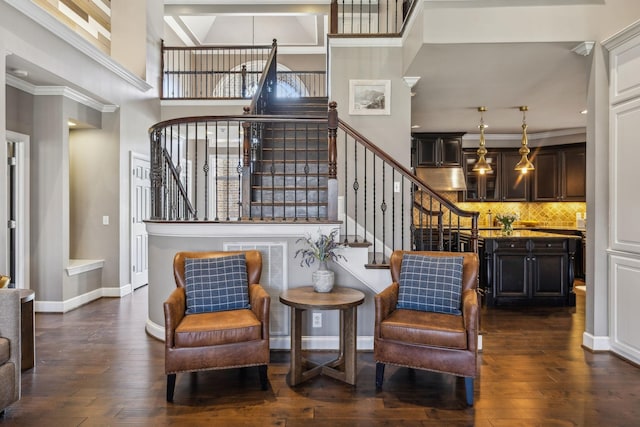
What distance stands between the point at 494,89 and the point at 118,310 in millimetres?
5336

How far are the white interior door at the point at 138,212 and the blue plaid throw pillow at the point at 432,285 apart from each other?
4375mm

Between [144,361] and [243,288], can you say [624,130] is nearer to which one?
[243,288]

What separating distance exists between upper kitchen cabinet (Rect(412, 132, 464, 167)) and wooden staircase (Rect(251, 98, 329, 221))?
2674mm

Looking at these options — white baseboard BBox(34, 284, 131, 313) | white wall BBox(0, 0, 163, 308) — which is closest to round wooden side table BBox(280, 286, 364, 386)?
white wall BBox(0, 0, 163, 308)

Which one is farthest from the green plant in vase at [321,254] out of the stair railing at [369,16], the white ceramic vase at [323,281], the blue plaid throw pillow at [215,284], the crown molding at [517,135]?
the crown molding at [517,135]

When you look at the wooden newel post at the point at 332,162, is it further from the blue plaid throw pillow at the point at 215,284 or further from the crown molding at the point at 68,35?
the crown molding at the point at 68,35

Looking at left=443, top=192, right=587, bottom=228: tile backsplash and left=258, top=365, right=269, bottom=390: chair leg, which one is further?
left=443, top=192, right=587, bottom=228: tile backsplash

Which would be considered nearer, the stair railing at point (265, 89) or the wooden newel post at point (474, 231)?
the wooden newel post at point (474, 231)

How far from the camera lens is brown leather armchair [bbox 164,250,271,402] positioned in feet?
8.67

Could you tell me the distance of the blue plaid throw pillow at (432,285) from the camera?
300cm

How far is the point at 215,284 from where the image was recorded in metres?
3.07

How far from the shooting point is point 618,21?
11.0ft

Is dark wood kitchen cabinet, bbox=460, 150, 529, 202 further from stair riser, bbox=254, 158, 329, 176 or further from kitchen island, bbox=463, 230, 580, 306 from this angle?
stair riser, bbox=254, 158, 329, 176

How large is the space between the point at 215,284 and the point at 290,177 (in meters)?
2.05
